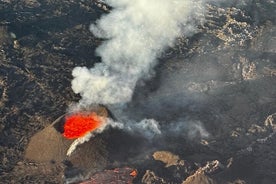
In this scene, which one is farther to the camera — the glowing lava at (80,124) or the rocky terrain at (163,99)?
the glowing lava at (80,124)

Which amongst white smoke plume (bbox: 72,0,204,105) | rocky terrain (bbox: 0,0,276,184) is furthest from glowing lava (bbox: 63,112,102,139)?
white smoke plume (bbox: 72,0,204,105)

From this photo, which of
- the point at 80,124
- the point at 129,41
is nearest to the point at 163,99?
the point at 129,41

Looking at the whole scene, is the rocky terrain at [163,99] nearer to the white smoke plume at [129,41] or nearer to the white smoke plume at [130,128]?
the white smoke plume at [130,128]

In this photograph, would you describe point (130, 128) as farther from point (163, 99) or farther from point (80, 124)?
point (163, 99)

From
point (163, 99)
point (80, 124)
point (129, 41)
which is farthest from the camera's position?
point (129, 41)

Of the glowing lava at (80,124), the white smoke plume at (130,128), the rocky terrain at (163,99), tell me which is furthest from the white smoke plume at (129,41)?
the white smoke plume at (130,128)
